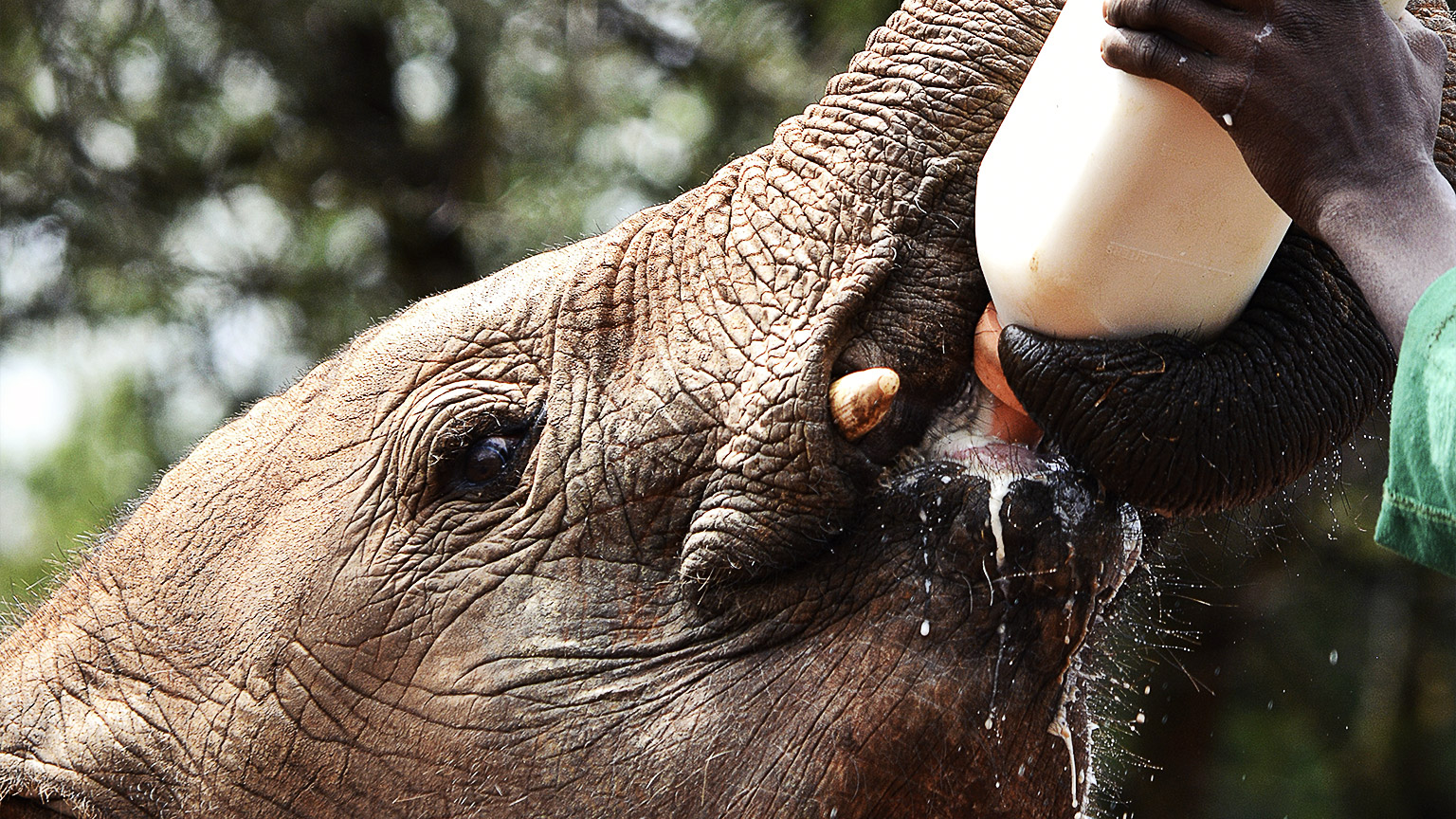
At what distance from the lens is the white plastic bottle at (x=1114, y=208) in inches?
70.6

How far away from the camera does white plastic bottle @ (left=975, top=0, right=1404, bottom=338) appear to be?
1.79 metres

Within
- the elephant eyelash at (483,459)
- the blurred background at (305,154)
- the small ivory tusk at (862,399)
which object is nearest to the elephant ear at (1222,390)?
the small ivory tusk at (862,399)

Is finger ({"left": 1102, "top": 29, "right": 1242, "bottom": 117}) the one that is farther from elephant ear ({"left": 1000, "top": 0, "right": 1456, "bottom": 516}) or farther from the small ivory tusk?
the small ivory tusk

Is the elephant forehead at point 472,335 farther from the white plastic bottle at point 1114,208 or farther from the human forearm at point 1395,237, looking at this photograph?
the human forearm at point 1395,237

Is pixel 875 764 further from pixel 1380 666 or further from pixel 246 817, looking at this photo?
pixel 1380 666

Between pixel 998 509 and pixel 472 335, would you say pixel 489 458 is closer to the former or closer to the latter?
pixel 472 335

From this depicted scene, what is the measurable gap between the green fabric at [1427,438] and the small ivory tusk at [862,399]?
2.41 feet

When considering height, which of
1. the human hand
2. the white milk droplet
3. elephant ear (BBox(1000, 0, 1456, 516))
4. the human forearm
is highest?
the human hand

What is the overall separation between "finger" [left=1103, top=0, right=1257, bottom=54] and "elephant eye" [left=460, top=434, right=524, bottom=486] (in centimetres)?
116

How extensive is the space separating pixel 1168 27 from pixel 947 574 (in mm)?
796

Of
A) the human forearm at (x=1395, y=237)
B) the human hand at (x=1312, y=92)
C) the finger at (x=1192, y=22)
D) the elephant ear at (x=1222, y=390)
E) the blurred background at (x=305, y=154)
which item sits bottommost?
the blurred background at (x=305, y=154)

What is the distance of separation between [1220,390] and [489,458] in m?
1.11

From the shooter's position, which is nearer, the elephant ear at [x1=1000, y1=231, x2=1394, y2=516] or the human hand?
the human hand

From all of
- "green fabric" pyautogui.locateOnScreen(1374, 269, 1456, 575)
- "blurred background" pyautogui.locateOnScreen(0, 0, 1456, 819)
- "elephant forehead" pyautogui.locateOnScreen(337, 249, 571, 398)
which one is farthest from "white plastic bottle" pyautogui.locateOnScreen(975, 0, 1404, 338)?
"blurred background" pyautogui.locateOnScreen(0, 0, 1456, 819)
